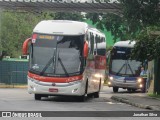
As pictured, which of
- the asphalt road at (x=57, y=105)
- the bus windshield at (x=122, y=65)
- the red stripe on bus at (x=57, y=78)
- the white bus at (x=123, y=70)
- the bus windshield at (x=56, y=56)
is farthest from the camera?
the bus windshield at (x=122, y=65)

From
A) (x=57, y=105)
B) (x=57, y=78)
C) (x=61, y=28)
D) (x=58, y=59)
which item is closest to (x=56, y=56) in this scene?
(x=58, y=59)

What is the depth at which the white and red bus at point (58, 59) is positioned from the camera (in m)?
25.7

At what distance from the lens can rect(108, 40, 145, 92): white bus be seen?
3978 centimetres

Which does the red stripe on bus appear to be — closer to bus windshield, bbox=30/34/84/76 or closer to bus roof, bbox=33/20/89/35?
bus windshield, bbox=30/34/84/76

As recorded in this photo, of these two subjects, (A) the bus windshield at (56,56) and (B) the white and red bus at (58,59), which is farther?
(A) the bus windshield at (56,56)

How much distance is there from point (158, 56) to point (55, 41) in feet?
19.0

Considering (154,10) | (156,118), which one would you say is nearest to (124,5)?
(154,10)

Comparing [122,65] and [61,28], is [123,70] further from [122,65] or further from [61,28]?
[61,28]

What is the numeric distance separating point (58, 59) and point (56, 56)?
0.16 meters

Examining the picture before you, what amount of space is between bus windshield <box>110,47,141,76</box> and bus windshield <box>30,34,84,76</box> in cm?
1413

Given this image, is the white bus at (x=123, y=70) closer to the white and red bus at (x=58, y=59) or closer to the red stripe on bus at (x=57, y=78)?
the white and red bus at (x=58, y=59)

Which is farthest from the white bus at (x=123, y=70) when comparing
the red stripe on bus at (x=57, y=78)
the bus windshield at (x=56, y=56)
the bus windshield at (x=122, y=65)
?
the red stripe on bus at (x=57, y=78)

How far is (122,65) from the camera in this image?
1582 inches

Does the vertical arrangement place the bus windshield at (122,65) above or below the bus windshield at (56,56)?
below
